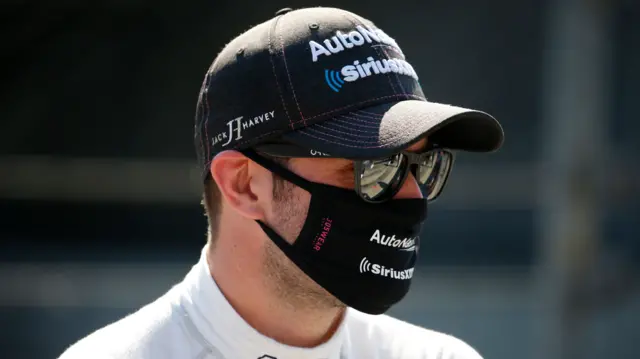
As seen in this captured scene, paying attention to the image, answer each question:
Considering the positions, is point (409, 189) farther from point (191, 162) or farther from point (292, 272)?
point (191, 162)

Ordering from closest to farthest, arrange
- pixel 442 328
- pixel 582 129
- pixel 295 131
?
pixel 295 131
pixel 582 129
pixel 442 328

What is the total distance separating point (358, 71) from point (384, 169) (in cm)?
22

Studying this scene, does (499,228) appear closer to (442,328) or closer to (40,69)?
(442,328)

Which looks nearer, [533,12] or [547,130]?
[547,130]

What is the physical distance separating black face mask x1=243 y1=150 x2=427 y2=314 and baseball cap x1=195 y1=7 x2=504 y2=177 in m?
0.11

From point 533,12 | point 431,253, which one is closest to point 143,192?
point 431,253

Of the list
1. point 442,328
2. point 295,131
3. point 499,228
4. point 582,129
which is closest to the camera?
point 295,131

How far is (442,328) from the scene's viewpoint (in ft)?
20.2

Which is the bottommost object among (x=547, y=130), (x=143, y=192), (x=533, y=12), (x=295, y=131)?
(x=143, y=192)

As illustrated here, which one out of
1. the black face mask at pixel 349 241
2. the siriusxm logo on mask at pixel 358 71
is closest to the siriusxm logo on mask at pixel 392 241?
the black face mask at pixel 349 241

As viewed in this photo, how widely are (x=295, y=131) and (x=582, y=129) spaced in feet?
12.3

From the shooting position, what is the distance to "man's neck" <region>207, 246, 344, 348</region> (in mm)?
2332

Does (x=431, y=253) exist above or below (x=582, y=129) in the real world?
below

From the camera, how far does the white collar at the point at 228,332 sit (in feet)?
7.50
